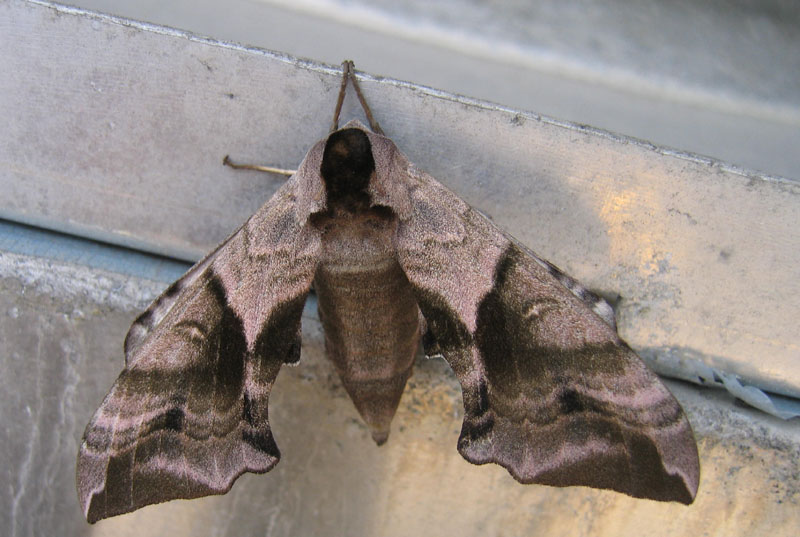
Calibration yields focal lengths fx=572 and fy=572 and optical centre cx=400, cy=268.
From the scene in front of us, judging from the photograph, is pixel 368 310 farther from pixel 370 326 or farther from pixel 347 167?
pixel 347 167

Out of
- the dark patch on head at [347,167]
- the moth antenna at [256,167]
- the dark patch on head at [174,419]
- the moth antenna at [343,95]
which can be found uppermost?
the moth antenna at [343,95]

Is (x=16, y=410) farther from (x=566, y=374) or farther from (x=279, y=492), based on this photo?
(x=566, y=374)

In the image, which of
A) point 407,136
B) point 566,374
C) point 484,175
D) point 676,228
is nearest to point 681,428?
point 566,374

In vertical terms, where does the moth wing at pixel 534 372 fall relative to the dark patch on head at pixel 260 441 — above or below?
above

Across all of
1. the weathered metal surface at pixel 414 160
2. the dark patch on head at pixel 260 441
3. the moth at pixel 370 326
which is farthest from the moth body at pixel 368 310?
the weathered metal surface at pixel 414 160

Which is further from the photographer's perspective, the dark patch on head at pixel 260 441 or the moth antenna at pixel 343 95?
the moth antenna at pixel 343 95

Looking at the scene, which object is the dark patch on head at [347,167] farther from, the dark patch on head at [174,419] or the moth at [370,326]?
the dark patch on head at [174,419]

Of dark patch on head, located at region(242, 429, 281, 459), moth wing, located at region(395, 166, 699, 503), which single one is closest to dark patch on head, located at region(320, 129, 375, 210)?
moth wing, located at region(395, 166, 699, 503)
